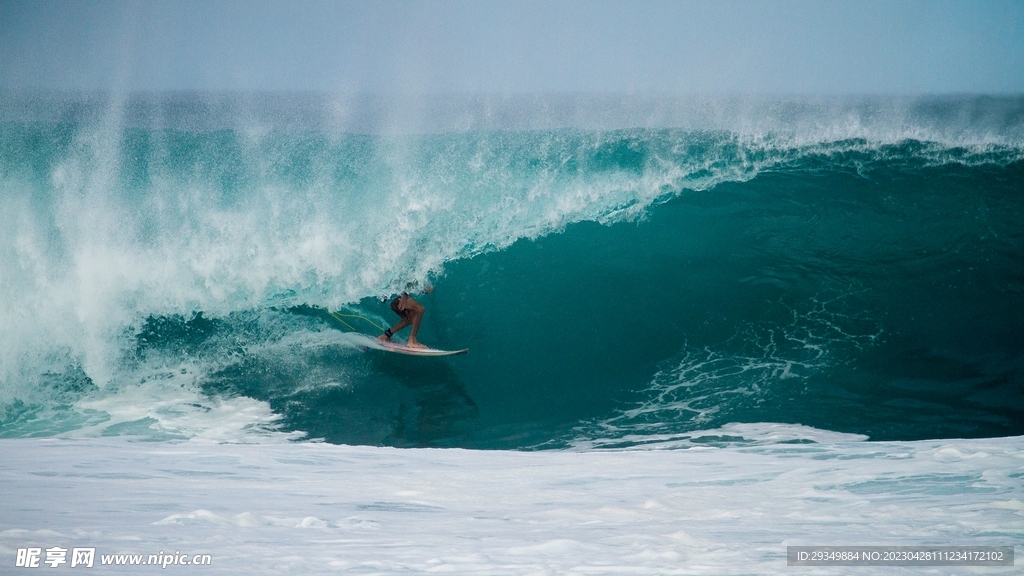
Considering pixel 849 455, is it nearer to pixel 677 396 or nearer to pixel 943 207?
pixel 677 396

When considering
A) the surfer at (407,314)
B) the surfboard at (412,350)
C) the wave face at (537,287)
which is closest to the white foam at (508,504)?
the wave face at (537,287)

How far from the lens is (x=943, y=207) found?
26.3 feet

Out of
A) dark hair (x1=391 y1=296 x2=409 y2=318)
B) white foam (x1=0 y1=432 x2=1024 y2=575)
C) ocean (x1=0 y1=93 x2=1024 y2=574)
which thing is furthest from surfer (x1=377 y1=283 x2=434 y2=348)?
white foam (x1=0 y1=432 x2=1024 y2=575)

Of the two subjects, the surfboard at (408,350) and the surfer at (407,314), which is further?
the surfer at (407,314)

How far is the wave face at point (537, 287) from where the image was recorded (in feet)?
18.7

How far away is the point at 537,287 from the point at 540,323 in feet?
1.84

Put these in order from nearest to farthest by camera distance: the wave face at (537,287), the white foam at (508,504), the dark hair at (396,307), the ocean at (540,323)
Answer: the white foam at (508,504) → the ocean at (540,323) → the wave face at (537,287) → the dark hair at (396,307)

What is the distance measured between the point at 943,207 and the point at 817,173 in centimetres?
145

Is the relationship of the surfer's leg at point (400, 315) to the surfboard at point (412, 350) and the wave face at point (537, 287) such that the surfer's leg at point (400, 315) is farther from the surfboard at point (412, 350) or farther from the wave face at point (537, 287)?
the wave face at point (537, 287)

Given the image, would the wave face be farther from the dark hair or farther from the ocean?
the dark hair

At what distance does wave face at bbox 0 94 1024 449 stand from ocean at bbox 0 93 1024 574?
0.03 metres

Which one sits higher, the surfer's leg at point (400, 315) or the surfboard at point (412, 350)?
the surfer's leg at point (400, 315)

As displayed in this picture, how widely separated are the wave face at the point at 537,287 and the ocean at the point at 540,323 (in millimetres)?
34

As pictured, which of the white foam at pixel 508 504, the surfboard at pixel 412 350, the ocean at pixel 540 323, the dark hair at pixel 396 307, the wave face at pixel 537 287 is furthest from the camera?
the dark hair at pixel 396 307
